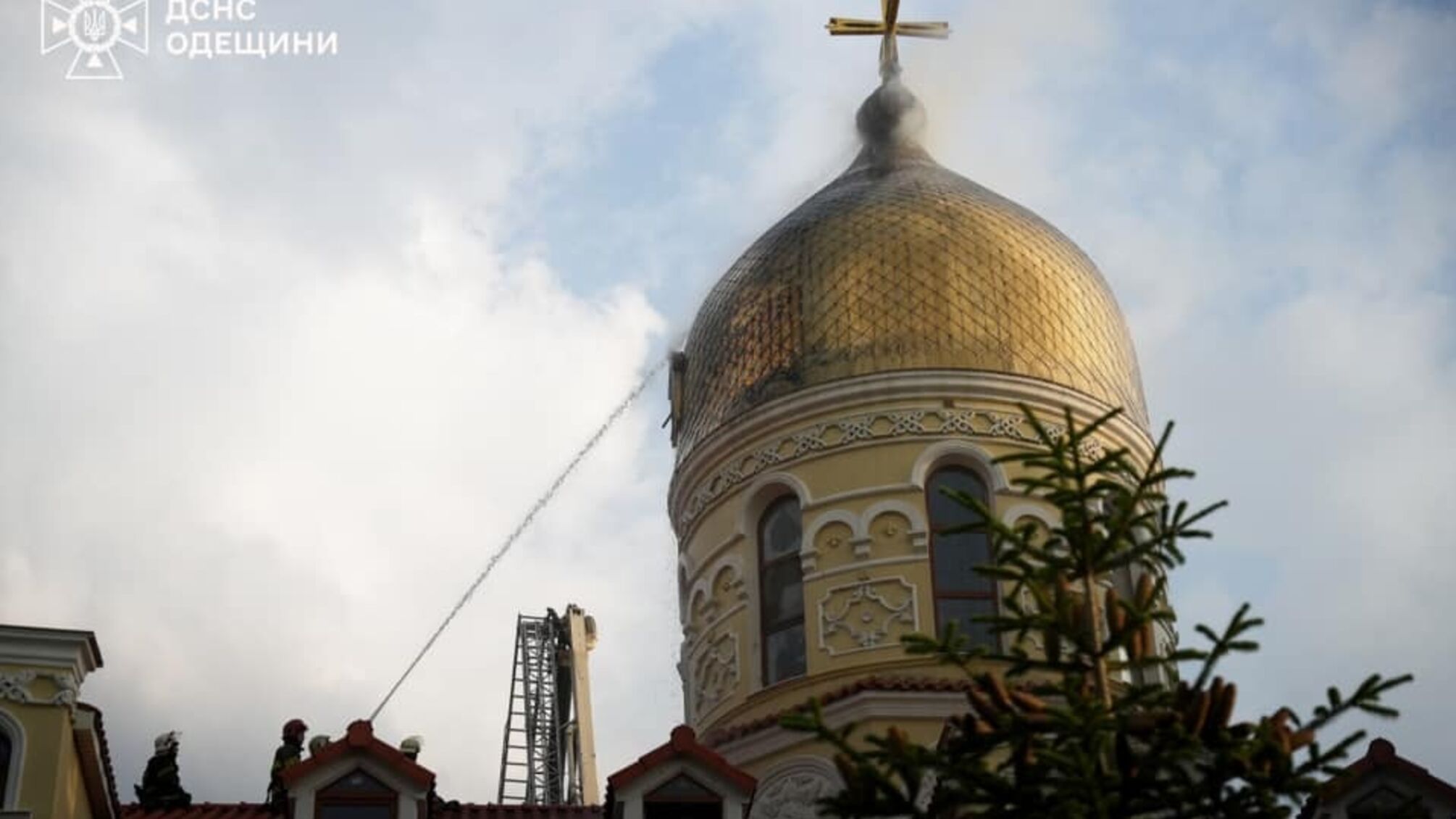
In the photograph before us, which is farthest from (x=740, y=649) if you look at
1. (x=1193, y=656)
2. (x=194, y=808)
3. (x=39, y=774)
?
(x=1193, y=656)

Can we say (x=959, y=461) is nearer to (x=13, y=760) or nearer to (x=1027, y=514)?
(x=1027, y=514)

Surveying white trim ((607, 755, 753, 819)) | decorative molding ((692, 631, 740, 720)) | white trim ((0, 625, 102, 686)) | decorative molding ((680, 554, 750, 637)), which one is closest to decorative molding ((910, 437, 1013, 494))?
decorative molding ((680, 554, 750, 637))

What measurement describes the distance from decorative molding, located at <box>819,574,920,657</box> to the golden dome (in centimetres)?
307

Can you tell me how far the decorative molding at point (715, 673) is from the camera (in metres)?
30.9

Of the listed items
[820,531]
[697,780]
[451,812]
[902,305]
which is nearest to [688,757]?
[697,780]

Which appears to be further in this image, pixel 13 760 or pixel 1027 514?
pixel 1027 514

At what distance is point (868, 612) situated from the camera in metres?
29.7

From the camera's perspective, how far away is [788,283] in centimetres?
3250

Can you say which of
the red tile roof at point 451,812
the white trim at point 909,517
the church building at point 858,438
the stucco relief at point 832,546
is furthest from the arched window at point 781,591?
the red tile roof at point 451,812

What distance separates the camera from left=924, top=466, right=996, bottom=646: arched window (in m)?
29.6

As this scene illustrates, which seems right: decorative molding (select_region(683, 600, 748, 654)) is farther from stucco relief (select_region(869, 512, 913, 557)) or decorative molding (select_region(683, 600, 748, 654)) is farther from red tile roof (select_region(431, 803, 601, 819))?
red tile roof (select_region(431, 803, 601, 819))

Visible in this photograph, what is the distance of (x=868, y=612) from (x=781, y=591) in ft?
5.40

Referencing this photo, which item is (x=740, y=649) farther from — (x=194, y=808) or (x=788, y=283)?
(x=194, y=808)

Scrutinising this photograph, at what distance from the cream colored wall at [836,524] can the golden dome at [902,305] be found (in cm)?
52
